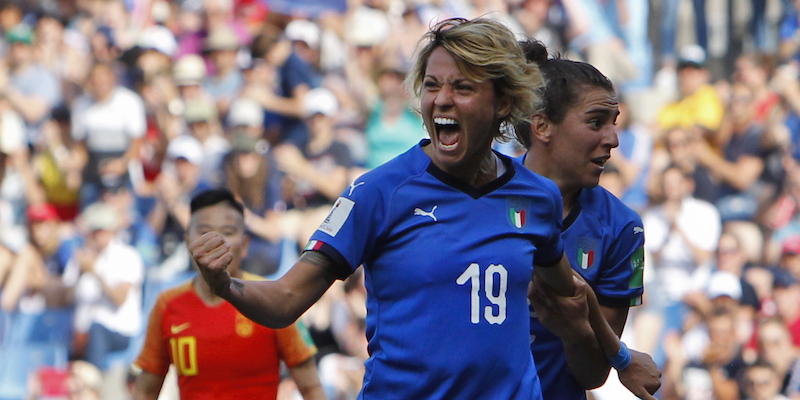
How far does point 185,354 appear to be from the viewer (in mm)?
5016

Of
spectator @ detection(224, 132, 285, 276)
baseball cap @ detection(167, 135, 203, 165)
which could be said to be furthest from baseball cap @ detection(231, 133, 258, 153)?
baseball cap @ detection(167, 135, 203, 165)

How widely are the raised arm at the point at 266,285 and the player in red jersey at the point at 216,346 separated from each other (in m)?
1.97

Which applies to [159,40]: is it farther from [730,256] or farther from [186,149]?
[730,256]

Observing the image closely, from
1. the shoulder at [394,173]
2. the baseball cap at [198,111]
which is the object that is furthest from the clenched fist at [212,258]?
the baseball cap at [198,111]

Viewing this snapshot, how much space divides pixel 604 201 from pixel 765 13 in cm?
778

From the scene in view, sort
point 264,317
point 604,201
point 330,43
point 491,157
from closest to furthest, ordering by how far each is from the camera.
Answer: point 264,317, point 491,157, point 604,201, point 330,43

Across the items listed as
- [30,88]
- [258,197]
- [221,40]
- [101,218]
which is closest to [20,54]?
[30,88]

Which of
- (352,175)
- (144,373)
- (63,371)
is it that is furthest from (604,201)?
(63,371)

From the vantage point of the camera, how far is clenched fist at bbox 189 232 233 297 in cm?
277

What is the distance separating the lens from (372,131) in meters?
9.85

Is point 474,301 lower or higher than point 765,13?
lower

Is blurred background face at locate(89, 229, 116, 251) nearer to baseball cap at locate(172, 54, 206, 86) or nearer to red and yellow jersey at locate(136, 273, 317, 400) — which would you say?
baseball cap at locate(172, 54, 206, 86)

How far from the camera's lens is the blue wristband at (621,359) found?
13.2ft

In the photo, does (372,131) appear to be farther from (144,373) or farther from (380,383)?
(380,383)
